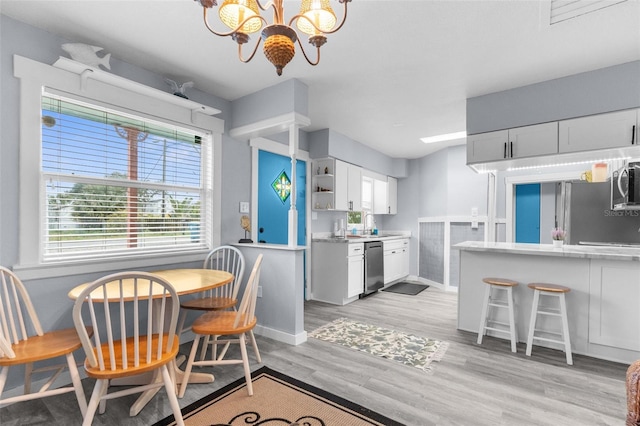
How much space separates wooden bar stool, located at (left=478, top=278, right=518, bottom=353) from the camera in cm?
292

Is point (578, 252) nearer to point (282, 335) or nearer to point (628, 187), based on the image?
point (628, 187)

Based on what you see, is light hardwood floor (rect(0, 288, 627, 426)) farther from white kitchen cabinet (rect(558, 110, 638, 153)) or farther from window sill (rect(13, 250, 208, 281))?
white kitchen cabinet (rect(558, 110, 638, 153))

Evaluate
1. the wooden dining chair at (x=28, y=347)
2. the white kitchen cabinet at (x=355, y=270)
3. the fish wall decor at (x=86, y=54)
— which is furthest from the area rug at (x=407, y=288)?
A: the fish wall decor at (x=86, y=54)

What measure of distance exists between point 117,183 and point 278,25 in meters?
2.08

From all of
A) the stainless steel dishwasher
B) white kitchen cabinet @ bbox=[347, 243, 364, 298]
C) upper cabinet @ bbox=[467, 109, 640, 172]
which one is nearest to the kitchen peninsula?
upper cabinet @ bbox=[467, 109, 640, 172]

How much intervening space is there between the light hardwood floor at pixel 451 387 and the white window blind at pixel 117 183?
106cm

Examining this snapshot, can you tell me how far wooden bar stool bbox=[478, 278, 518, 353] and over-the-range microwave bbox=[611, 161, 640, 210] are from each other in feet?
4.35

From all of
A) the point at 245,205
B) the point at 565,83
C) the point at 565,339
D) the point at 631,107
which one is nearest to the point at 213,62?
the point at 245,205

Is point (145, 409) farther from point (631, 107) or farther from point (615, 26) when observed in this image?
point (631, 107)

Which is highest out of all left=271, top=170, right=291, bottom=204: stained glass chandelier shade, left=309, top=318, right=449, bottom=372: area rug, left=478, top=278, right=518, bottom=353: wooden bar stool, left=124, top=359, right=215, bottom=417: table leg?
left=271, top=170, right=291, bottom=204: stained glass chandelier shade

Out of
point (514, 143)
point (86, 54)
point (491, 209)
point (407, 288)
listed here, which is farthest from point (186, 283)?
point (491, 209)

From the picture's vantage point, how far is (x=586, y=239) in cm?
361

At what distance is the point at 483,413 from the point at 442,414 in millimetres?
262

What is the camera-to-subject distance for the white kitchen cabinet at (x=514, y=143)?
3115mm
